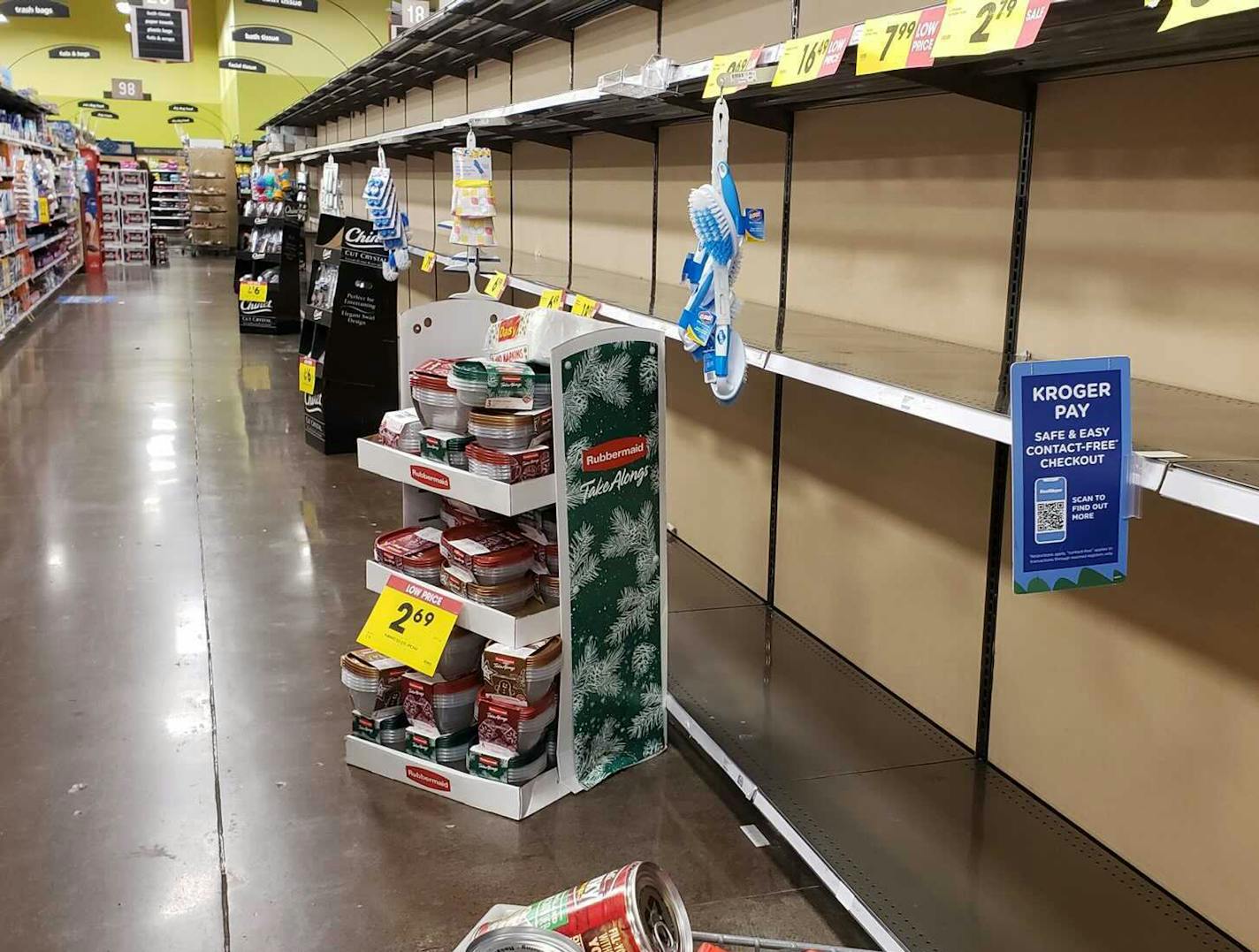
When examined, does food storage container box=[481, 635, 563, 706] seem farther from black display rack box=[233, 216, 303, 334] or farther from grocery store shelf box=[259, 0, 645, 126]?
black display rack box=[233, 216, 303, 334]

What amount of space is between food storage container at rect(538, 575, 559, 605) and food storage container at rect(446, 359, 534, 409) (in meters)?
0.46

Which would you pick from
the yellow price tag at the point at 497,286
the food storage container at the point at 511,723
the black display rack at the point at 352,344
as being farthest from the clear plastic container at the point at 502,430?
the black display rack at the point at 352,344

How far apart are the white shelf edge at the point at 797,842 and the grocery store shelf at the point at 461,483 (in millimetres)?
718

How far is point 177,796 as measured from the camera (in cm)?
294

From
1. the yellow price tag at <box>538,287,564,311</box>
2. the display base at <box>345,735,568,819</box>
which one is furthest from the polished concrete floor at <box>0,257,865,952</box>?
the yellow price tag at <box>538,287,564,311</box>

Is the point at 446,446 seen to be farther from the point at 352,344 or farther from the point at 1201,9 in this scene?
the point at 352,344

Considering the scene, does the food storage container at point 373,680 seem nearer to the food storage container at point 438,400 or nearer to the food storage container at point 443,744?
the food storage container at point 443,744

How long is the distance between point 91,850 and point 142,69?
2797 centimetres

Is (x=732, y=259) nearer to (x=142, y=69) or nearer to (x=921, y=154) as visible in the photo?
(x=921, y=154)

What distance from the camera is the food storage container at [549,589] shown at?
9.59ft

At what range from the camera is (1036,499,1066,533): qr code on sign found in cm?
149

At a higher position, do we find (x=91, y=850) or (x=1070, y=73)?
(x=1070, y=73)

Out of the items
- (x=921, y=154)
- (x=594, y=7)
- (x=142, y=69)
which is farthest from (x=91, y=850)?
(x=142, y=69)

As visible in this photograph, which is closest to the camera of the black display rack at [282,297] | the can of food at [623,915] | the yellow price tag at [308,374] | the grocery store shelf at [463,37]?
the can of food at [623,915]
